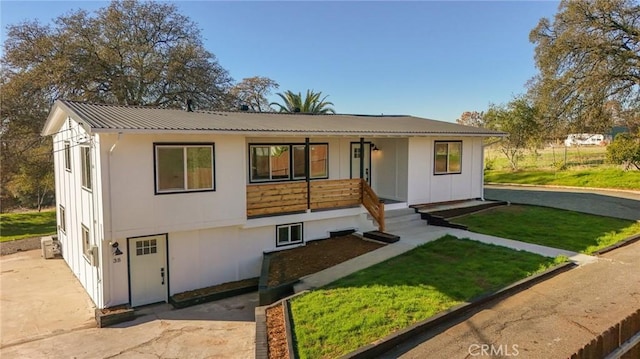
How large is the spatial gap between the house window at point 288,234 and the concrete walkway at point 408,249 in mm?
2611

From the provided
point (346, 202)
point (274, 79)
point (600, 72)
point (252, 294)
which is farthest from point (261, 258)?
point (274, 79)

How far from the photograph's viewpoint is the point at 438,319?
7.11 m

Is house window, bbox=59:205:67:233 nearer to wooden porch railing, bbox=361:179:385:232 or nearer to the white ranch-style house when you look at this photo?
the white ranch-style house

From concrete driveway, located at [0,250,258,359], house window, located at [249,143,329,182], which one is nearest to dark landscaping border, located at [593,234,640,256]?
house window, located at [249,143,329,182]

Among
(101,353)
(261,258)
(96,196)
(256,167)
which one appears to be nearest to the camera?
(101,353)

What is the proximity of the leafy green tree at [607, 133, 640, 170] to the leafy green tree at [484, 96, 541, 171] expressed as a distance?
16.8ft

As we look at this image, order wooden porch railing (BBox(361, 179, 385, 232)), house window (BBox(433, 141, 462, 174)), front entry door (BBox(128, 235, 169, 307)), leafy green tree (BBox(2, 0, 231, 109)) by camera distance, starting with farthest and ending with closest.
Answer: leafy green tree (BBox(2, 0, 231, 109)), house window (BBox(433, 141, 462, 174)), wooden porch railing (BBox(361, 179, 385, 232)), front entry door (BBox(128, 235, 169, 307))

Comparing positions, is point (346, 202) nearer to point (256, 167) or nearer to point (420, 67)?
point (256, 167)

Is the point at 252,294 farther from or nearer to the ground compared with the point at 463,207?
nearer to the ground

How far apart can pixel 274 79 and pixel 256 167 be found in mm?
31929

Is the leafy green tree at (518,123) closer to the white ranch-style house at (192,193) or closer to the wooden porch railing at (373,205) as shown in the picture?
the white ranch-style house at (192,193)

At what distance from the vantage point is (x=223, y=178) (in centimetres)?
1127

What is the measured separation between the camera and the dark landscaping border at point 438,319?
20.4 feet

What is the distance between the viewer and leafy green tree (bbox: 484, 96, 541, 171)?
29.2 metres
